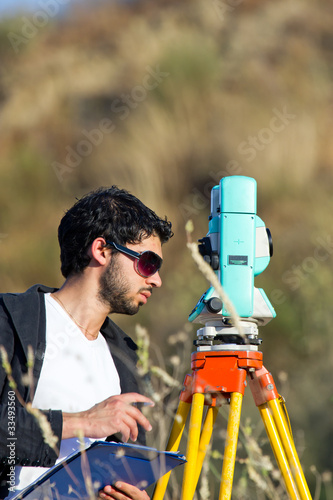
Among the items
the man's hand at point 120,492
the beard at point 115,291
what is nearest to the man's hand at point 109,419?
the man's hand at point 120,492

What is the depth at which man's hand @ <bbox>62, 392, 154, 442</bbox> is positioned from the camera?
6.49 feet

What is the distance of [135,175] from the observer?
31.0 ft

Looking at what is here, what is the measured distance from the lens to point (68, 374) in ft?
8.07

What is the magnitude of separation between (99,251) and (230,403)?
88cm

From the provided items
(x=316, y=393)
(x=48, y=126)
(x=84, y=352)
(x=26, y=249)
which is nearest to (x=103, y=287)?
(x=84, y=352)

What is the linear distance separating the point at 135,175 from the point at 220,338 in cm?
730

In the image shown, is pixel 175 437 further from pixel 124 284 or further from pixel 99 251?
pixel 99 251

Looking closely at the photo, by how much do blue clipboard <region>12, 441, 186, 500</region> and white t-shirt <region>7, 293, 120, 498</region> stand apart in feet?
1.18

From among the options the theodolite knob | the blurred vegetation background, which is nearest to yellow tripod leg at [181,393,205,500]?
the theodolite knob

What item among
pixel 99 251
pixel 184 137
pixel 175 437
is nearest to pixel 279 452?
pixel 175 437

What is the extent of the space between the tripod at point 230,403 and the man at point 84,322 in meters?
0.19

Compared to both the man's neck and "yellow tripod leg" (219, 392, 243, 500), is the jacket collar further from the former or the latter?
"yellow tripod leg" (219, 392, 243, 500)

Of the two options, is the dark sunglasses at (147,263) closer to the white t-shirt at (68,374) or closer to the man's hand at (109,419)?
the white t-shirt at (68,374)

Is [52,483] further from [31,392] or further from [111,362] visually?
[111,362]
